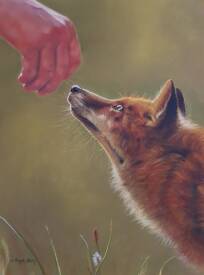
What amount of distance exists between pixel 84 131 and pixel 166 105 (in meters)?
0.23

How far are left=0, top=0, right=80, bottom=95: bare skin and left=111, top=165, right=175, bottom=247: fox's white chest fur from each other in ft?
0.96

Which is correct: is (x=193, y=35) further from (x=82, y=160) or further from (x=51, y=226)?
(x=51, y=226)

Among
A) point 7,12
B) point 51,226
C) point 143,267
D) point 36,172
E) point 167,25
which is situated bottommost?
point 143,267

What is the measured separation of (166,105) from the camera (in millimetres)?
1415

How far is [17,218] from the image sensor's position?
1332 mm

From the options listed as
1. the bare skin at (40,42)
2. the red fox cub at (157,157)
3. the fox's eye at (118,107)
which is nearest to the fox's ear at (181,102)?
the red fox cub at (157,157)

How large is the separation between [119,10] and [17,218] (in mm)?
632

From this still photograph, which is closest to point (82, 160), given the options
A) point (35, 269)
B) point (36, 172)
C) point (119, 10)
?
point (36, 172)

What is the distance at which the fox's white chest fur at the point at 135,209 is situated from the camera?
1332mm

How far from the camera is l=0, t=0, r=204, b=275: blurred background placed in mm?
1325
